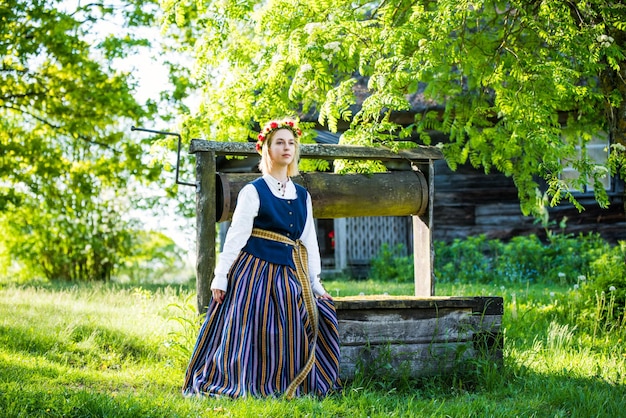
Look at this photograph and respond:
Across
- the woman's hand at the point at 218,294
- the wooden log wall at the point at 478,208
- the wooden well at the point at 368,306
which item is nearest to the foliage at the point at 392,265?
the wooden log wall at the point at 478,208

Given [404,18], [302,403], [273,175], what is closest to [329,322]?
[302,403]

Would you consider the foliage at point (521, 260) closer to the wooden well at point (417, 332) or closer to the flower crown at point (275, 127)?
the wooden well at point (417, 332)

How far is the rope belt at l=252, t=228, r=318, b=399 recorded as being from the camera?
4.21 m

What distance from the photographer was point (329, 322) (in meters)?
4.41

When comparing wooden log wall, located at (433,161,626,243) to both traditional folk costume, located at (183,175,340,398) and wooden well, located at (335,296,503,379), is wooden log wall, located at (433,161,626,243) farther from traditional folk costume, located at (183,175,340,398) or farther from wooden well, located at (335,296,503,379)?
traditional folk costume, located at (183,175,340,398)

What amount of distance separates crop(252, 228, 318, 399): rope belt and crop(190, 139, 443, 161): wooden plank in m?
0.66

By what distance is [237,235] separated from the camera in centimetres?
432

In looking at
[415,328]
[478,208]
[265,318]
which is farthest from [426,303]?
[478,208]

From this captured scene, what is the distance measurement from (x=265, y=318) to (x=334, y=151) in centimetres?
135

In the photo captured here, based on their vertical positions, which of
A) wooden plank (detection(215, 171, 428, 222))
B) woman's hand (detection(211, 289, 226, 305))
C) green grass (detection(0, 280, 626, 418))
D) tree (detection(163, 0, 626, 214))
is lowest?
green grass (detection(0, 280, 626, 418))

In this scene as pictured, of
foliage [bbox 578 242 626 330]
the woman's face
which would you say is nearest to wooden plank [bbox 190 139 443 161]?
the woman's face

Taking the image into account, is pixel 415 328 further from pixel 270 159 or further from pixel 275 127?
pixel 275 127

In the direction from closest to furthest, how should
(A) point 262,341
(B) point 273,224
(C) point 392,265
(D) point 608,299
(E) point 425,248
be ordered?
(A) point 262,341
(B) point 273,224
(E) point 425,248
(D) point 608,299
(C) point 392,265

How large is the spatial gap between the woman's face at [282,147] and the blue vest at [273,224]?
0.52 ft
